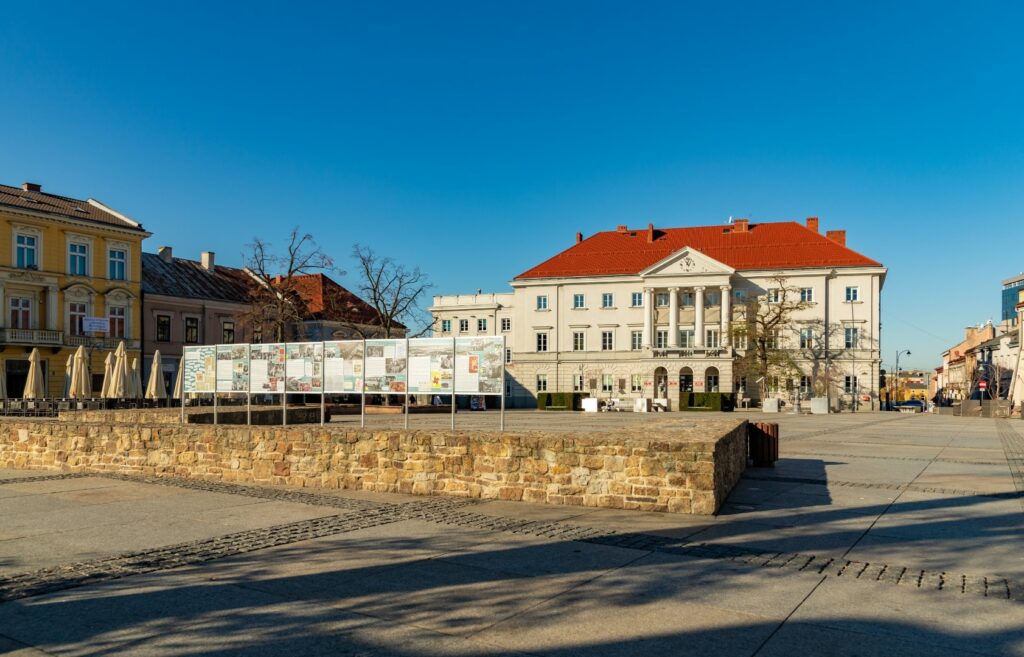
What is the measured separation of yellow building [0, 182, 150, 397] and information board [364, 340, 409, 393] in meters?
40.1

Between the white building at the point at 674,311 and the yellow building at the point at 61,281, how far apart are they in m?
33.1

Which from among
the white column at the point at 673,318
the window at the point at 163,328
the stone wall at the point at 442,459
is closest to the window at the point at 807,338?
the white column at the point at 673,318

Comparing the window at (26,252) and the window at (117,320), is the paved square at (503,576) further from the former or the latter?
the window at (117,320)

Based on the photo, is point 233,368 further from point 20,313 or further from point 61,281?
point 61,281

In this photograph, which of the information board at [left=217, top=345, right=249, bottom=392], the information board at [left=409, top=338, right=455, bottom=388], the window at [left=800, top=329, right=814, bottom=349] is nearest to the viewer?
the information board at [left=409, top=338, right=455, bottom=388]

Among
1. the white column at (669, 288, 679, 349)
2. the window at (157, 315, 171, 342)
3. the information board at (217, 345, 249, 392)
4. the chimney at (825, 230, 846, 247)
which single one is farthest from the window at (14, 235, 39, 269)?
the chimney at (825, 230, 846, 247)

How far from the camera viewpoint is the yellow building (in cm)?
4656

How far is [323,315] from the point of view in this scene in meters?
69.8

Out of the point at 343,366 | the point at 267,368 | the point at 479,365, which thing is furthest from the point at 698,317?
the point at 479,365

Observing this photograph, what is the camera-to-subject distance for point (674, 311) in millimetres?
68938

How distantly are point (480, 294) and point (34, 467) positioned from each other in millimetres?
62436

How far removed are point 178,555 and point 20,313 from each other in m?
48.2

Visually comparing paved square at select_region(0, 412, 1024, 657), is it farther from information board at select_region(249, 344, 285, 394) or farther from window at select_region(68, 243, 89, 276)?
window at select_region(68, 243, 89, 276)

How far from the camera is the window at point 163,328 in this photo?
56219 millimetres
